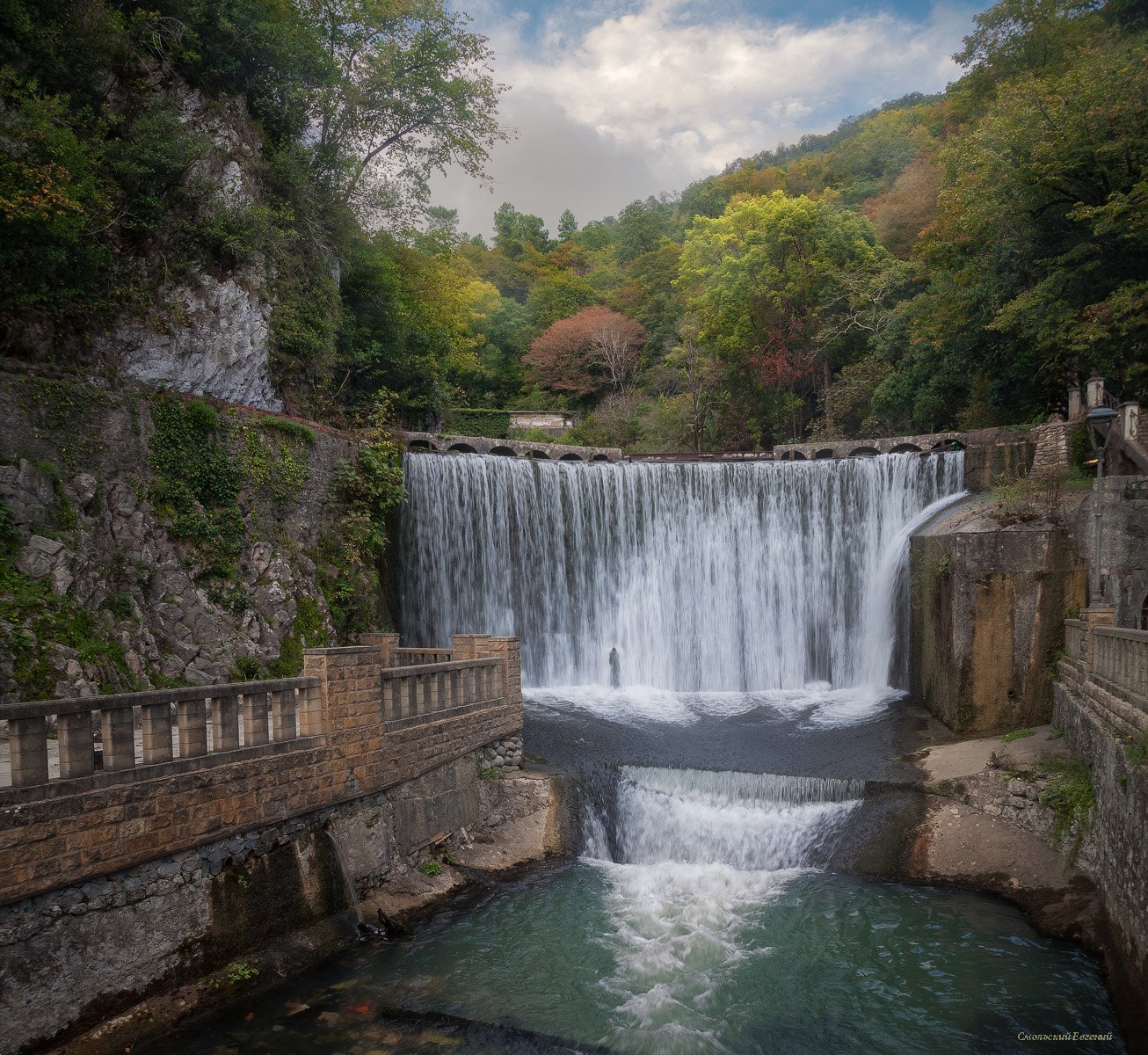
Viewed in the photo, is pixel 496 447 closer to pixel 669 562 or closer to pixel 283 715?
pixel 669 562

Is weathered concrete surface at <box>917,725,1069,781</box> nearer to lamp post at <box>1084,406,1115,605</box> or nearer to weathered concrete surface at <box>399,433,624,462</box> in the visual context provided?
lamp post at <box>1084,406,1115,605</box>

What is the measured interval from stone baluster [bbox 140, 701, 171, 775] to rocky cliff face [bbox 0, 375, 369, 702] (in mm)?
4234

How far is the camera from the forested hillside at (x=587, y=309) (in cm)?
1456

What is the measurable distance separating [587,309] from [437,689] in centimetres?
3883

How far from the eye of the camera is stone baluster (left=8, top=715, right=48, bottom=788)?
18.9 feet

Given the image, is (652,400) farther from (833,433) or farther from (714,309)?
(833,433)

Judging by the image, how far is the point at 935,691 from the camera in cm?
1537

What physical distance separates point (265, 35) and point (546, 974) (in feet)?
69.1

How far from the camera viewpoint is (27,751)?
229 inches

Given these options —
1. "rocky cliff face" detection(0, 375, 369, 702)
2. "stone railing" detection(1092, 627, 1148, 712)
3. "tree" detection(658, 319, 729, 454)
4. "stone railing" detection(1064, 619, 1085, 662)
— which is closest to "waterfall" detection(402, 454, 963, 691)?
"rocky cliff face" detection(0, 375, 369, 702)

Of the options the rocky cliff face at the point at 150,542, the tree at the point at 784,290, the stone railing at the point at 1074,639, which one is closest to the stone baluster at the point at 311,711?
the rocky cliff face at the point at 150,542

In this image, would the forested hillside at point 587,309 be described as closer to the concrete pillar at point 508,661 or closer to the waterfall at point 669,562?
the waterfall at point 669,562

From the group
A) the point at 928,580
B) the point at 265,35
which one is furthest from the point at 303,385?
the point at 928,580

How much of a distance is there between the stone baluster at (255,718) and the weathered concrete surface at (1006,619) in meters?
12.0
